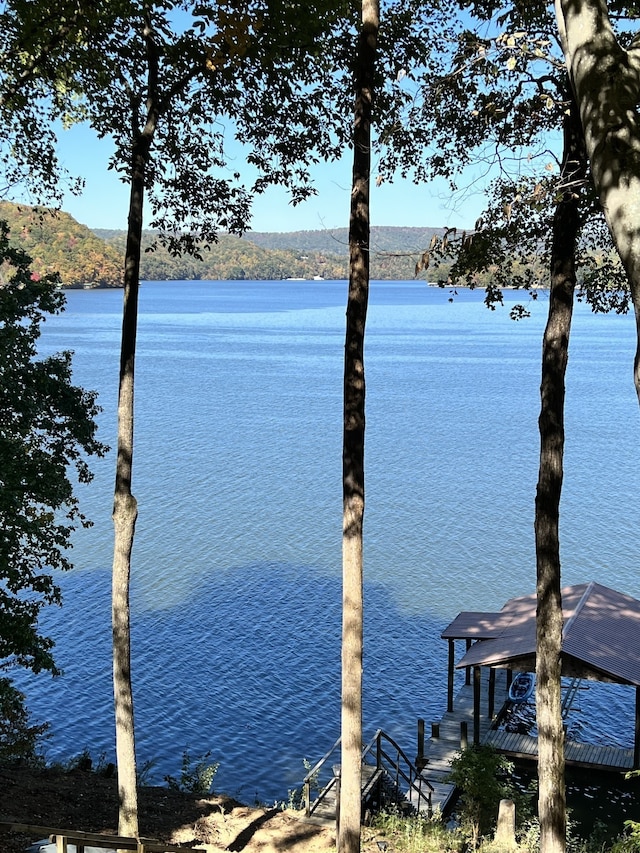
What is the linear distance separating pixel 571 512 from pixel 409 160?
27612 mm

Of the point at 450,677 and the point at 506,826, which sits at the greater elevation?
the point at 506,826

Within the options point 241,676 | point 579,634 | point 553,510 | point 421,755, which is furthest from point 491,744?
Answer: point 553,510

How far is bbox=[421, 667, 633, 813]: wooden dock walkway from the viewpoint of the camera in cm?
1673

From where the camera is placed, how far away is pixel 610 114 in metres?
3.67

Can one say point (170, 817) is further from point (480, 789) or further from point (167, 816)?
point (480, 789)

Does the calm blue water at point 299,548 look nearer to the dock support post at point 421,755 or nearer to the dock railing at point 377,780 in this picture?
the dock support post at point 421,755

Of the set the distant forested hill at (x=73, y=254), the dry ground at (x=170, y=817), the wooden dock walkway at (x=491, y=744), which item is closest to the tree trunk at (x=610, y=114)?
the dry ground at (x=170, y=817)

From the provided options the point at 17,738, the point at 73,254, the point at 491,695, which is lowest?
the point at 491,695

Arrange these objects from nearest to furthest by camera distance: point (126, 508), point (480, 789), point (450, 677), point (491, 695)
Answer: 1. point (126, 508)
2. point (480, 789)
3. point (450, 677)
4. point (491, 695)

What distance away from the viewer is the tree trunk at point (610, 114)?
3449 mm

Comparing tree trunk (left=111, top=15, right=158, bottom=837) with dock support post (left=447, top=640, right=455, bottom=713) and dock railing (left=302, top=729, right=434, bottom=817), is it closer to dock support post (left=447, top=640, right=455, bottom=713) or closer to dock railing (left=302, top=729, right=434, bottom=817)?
dock railing (left=302, top=729, right=434, bottom=817)

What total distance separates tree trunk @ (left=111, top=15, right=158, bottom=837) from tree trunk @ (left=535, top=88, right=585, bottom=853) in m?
4.36

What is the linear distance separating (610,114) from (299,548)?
29.4 metres

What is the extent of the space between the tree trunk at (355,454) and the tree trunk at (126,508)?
248 cm
